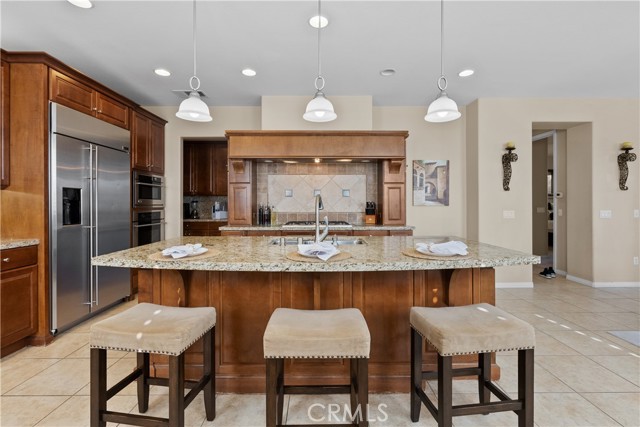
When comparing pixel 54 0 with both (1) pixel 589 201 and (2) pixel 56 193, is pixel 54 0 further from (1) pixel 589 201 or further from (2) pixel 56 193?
(1) pixel 589 201

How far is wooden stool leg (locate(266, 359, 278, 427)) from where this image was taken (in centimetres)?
127

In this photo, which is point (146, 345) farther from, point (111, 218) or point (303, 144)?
Answer: point (303, 144)

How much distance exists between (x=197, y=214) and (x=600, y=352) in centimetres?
550

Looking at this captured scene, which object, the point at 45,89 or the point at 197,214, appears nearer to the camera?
the point at 45,89

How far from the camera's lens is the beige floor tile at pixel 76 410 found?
5.41 feet

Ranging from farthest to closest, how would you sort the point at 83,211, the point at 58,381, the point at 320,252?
the point at 83,211
the point at 58,381
the point at 320,252

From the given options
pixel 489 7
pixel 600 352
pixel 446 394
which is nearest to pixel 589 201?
pixel 600 352

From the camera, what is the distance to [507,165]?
169 inches

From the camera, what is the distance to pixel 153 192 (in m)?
4.23

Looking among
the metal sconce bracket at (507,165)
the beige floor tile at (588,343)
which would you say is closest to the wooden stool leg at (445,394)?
the beige floor tile at (588,343)

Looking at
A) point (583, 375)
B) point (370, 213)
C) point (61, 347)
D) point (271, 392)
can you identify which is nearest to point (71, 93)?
point (61, 347)

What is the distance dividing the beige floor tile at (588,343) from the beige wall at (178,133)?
4.48m

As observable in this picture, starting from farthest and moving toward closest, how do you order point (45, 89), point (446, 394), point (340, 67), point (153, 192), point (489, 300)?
point (153, 192) → point (340, 67) → point (45, 89) → point (489, 300) → point (446, 394)

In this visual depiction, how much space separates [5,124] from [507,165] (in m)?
5.54
